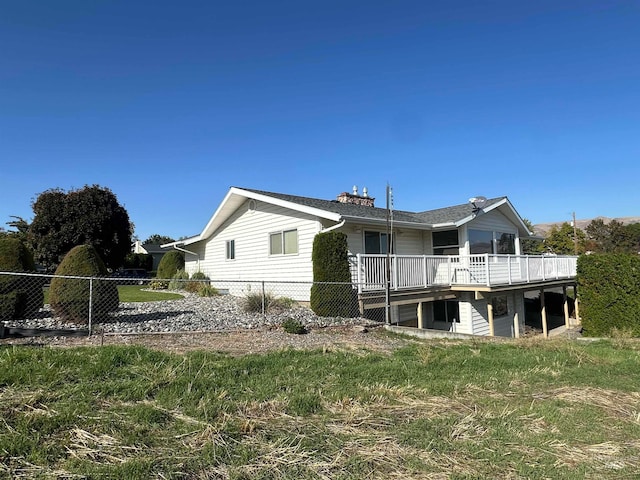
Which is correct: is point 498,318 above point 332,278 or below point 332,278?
below

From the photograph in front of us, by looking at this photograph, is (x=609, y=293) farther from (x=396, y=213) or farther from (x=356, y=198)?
(x=356, y=198)

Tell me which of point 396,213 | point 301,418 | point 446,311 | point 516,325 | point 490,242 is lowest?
point 516,325

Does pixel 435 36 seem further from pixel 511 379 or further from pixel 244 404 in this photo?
pixel 244 404

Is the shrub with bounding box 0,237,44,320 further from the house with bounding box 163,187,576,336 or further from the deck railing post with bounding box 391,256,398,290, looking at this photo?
the deck railing post with bounding box 391,256,398,290

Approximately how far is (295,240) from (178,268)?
12.5 metres

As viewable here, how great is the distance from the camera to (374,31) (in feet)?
40.0

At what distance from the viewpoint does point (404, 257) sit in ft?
41.2

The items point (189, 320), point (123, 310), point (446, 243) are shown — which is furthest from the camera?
point (446, 243)

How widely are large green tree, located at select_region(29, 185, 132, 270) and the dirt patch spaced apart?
24132 millimetres

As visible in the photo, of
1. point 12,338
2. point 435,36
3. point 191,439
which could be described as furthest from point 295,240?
point 191,439

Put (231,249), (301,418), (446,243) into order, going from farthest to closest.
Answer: (231,249) < (446,243) < (301,418)

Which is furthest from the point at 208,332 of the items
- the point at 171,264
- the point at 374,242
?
the point at 171,264

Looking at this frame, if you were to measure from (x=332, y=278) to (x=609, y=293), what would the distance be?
9030 mm

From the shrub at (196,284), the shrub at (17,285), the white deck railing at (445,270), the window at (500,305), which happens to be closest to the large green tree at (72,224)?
the shrub at (196,284)
